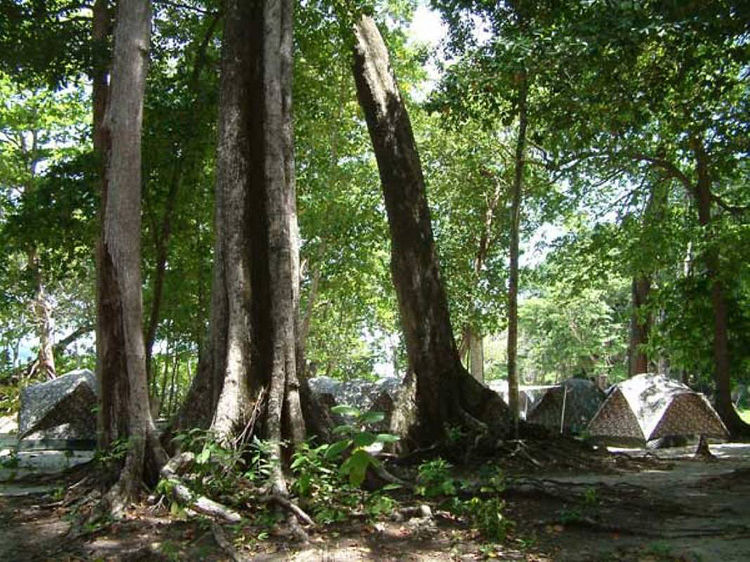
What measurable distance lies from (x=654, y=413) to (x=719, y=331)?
7.75 feet

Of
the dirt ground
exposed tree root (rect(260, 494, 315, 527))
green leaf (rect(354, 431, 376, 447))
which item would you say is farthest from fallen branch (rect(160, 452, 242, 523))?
green leaf (rect(354, 431, 376, 447))

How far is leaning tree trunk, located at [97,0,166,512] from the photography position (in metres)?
5.52

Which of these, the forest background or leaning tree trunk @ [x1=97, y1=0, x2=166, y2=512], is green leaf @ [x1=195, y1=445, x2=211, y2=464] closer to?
leaning tree trunk @ [x1=97, y1=0, x2=166, y2=512]

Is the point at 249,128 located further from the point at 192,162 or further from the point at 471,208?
the point at 471,208

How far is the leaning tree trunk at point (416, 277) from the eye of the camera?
28.8ft

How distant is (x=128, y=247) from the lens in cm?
579

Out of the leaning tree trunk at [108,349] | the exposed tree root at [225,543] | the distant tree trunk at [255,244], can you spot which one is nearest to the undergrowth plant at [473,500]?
the distant tree trunk at [255,244]

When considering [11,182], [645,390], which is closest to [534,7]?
[645,390]

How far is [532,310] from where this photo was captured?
36.1m

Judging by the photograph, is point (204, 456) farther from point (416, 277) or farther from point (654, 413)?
point (654, 413)

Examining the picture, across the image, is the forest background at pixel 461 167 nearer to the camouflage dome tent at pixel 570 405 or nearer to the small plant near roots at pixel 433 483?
the camouflage dome tent at pixel 570 405

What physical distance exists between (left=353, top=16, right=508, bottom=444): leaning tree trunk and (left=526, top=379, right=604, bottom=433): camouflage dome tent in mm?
6320

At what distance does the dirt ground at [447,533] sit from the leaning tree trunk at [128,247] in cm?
52

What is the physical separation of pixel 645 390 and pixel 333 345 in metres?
19.1
